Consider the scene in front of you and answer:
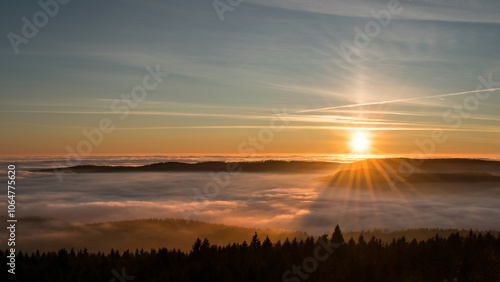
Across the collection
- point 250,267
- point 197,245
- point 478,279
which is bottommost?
point 478,279

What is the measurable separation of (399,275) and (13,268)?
5351 centimetres

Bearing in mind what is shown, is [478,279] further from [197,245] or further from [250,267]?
[197,245]

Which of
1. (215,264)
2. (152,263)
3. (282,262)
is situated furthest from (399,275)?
(152,263)

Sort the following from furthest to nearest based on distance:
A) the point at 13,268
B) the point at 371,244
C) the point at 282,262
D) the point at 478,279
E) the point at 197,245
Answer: the point at 371,244 < the point at 197,245 < the point at 282,262 < the point at 13,268 < the point at 478,279

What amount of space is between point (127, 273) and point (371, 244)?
4317 cm

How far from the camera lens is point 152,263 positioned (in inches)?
2368

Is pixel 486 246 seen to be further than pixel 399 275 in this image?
Yes

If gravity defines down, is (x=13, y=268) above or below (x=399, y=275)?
above

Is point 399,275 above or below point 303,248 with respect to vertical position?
below

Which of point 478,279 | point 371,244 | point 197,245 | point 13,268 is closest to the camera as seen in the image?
point 478,279

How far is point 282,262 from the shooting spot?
59281mm

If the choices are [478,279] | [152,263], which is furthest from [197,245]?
[478,279]

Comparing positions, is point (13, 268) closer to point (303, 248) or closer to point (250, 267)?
point (250, 267)

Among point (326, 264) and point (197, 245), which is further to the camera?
point (197, 245)
